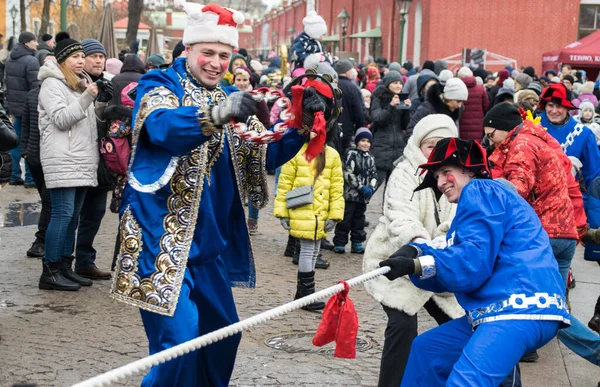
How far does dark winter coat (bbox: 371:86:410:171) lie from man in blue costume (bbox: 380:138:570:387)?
673 centimetres

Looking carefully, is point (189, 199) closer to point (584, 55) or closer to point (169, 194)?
point (169, 194)

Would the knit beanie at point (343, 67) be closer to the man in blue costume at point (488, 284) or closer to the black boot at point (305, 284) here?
the black boot at point (305, 284)

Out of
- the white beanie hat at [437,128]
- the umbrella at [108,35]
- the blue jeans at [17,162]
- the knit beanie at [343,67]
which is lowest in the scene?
the blue jeans at [17,162]

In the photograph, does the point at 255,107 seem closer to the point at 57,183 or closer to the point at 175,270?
the point at 175,270

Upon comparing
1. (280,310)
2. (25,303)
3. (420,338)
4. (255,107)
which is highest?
(255,107)

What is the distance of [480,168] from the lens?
455cm

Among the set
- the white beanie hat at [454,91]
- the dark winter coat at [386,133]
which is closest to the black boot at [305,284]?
the dark winter coat at [386,133]

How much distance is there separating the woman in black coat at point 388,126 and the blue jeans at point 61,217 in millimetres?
4279

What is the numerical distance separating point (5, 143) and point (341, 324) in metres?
2.64

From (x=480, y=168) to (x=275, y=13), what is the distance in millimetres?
79612

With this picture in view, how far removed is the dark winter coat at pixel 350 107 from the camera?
36.5ft

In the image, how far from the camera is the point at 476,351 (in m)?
4.01

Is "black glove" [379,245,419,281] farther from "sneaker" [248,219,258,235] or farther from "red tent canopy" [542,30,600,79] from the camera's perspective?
"red tent canopy" [542,30,600,79]

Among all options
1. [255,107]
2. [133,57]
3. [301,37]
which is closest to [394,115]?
[301,37]
